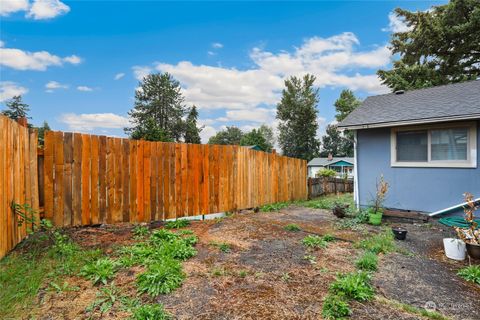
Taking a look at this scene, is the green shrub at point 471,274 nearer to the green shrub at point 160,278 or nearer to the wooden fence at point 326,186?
the green shrub at point 160,278

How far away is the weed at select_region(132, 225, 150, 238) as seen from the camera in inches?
173

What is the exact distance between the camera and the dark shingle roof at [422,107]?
5547 mm

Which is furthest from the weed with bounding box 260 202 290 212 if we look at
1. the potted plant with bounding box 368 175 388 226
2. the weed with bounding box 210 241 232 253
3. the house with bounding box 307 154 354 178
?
the house with bounding box 307 154 354 178

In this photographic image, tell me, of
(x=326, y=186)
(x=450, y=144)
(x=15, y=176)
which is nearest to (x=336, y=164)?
(x=326, y=186)

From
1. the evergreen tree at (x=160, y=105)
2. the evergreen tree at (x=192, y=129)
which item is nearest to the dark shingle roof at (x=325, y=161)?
the evergreen tree at (x=192, y=129)

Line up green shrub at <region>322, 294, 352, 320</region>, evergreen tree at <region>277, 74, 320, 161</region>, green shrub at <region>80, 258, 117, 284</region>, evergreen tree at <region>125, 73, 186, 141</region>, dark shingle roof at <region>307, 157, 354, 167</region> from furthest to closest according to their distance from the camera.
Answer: evergreen tree at <region>277, 74, 320, 161</region> < evergreen tree at <region>125, 73, 186, 141</region> < dark shingle roof at <region>307, 157, 354, 167</region> < green shrub at <region>80, 258, 117, 284</region> < green shrub at <region>322, 294, 352, 320</region>

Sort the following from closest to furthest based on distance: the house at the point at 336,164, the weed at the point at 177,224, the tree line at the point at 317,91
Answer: the weed at the point at 177,224 < the tree line at the point at 317,91 < the house at the point at 336,164

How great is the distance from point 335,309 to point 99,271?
8.36ft

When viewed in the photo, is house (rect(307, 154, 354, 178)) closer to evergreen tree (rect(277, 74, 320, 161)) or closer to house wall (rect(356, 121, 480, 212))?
evergreen tree (rect(277, 74, 320, 161))

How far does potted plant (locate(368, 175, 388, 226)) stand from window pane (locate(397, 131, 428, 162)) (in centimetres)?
81

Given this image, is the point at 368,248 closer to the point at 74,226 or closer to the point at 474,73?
the point at 74,226

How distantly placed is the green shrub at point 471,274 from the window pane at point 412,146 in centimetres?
337

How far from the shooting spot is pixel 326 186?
41.9 ft

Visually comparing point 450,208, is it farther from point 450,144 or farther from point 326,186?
point 326,186
